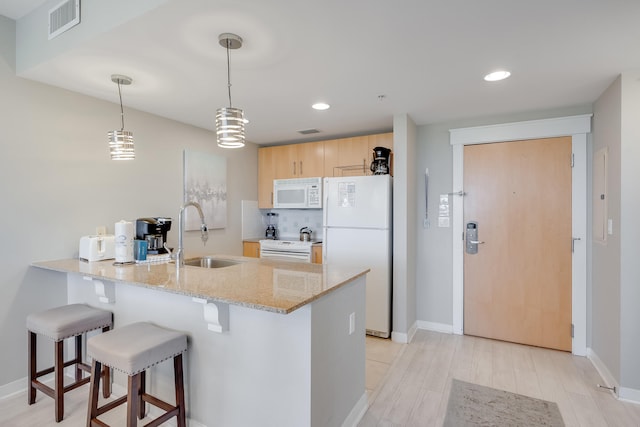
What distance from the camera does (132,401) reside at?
1.55 metres

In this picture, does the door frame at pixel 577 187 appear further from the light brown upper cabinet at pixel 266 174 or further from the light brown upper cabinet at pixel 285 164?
the light brown upper cabinet at pixel 266 174

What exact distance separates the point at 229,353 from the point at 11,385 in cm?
183

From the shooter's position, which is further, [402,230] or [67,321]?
[402,230]

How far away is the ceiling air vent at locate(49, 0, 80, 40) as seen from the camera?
74.9 inches

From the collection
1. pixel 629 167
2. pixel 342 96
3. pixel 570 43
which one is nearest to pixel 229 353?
pixel 342 96

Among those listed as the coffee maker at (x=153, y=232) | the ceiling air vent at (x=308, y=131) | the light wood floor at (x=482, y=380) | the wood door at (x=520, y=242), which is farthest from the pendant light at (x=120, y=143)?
the wood door at (x=520, y=242)

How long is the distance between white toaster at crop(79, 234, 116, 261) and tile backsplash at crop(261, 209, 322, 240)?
2372 mm

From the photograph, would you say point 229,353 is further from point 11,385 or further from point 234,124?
point 11,385

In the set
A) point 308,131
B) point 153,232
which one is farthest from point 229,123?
point 308,131

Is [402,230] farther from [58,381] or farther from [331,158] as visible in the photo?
[58,381]

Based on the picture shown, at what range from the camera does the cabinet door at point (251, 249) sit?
14.0 ft

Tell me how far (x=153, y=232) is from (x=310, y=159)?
220 cm

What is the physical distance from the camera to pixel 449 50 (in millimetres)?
1953

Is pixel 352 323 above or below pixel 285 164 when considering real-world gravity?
below
